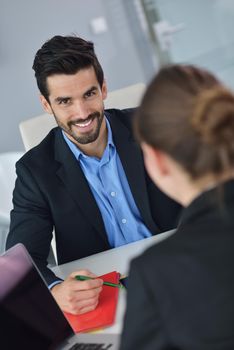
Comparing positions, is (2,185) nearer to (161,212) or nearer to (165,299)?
(161,212)

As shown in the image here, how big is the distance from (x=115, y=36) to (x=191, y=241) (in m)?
3.36

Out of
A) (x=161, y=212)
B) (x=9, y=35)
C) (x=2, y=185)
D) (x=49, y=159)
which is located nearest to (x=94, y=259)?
(x=161, y=212)

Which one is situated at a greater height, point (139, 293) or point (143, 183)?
point (139, 293)

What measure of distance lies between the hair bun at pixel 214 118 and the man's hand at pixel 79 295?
0.68 metres

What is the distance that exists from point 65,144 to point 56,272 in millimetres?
440

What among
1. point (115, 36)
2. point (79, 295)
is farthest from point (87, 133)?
point (115, 36)

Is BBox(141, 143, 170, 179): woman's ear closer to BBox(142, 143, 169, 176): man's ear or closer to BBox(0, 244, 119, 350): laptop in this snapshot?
BBox(142, 143, 169, 176): man's ear

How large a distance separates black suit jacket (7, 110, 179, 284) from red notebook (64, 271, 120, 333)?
1.36ft

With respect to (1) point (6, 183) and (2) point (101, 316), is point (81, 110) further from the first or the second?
(1) point (6, 183)

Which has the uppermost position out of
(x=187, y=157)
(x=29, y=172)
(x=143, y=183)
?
(x=187, y=157)

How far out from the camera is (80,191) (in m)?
1.75

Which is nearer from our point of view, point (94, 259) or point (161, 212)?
point (94, 259)

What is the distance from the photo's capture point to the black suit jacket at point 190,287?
0.72 m

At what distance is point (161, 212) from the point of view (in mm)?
1754
